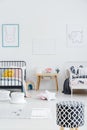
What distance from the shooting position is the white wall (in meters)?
6.87

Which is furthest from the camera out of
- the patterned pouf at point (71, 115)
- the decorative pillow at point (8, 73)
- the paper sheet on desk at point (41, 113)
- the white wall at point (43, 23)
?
the white wall at point (43, 23)

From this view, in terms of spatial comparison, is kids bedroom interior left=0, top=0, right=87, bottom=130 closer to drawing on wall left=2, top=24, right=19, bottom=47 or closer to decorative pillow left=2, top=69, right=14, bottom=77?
drawing on wall left=2, top=24, right=19, bottom=47

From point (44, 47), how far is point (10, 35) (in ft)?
2.96

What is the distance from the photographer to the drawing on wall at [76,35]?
6.89m

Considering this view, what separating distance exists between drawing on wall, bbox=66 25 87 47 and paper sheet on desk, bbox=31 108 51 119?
3079 mm

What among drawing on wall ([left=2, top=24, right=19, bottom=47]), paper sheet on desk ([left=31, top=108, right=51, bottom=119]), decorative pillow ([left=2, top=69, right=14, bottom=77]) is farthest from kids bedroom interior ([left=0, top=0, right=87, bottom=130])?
paper sheet on desk ([left=31, top=108, right=51, bottom=119])

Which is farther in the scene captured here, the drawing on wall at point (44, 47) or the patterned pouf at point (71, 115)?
the drawing on wall at point (44, 47)

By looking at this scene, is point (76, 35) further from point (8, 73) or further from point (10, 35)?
point (8, 73)

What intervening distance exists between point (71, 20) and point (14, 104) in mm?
3114

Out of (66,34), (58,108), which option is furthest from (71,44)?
(58,108)

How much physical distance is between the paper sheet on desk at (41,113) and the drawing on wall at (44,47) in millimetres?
2910

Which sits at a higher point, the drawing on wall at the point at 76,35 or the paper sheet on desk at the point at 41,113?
the drawing on wall at the point at 76,35

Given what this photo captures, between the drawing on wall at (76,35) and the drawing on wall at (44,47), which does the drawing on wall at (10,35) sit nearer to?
the drawing on wall at (44,47)

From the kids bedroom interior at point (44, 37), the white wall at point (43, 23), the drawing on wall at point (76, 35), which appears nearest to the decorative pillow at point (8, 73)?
the kids bedroom interior at point (44, 37)
